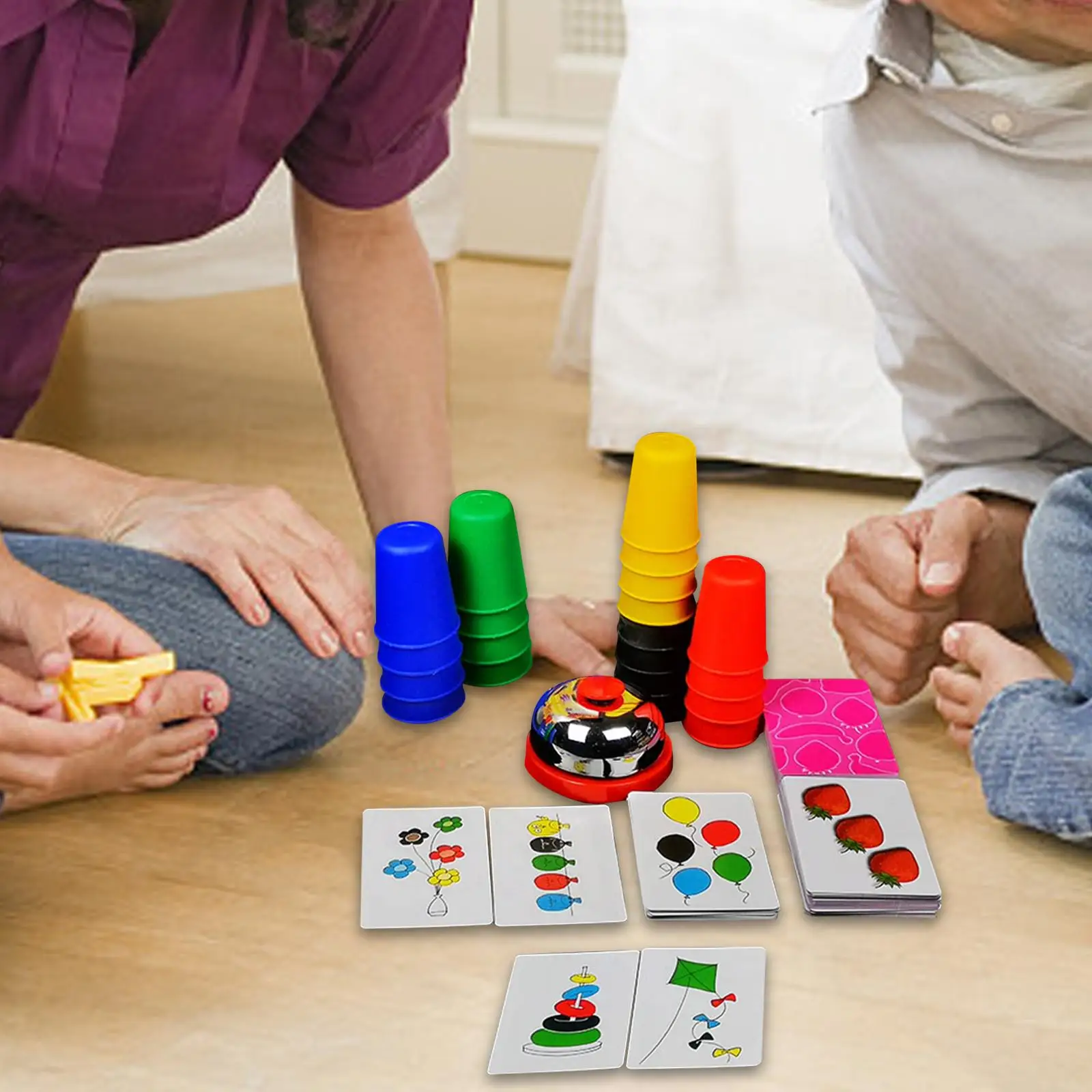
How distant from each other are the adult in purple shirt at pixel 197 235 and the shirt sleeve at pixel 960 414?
335 mm

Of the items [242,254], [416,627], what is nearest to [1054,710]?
[416,627]

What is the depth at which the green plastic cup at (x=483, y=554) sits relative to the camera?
132 centimetres

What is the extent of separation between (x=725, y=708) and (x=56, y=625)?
0.48 metres

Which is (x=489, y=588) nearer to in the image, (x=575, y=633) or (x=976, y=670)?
(x=575, y=633)

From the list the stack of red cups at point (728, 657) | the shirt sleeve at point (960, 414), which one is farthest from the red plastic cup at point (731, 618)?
the shirt sleeve at point (960, 414)

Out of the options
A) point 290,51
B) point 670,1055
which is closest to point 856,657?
point 670,1055

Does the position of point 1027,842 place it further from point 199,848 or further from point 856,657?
point 199,848

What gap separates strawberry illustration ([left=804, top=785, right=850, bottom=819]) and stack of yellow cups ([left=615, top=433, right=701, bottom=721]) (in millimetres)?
153

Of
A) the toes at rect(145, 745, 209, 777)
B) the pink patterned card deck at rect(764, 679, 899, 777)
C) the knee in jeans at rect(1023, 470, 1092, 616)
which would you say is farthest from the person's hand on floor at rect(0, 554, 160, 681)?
the knee in jeans at rect(1023, 470, 1092, 616)

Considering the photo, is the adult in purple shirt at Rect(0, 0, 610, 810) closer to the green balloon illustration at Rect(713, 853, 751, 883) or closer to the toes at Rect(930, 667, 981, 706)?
the green balloon illustration at Rect(713, 853, 751, 883)

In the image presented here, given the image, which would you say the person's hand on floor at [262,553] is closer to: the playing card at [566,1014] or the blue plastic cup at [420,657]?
the blue plastic cup at [420,657]

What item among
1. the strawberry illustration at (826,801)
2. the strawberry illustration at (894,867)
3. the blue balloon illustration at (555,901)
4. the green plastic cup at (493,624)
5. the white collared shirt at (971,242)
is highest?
the white collared shirt at (971,242)

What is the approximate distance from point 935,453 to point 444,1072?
2.15 feet

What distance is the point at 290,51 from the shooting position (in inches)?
45.9
